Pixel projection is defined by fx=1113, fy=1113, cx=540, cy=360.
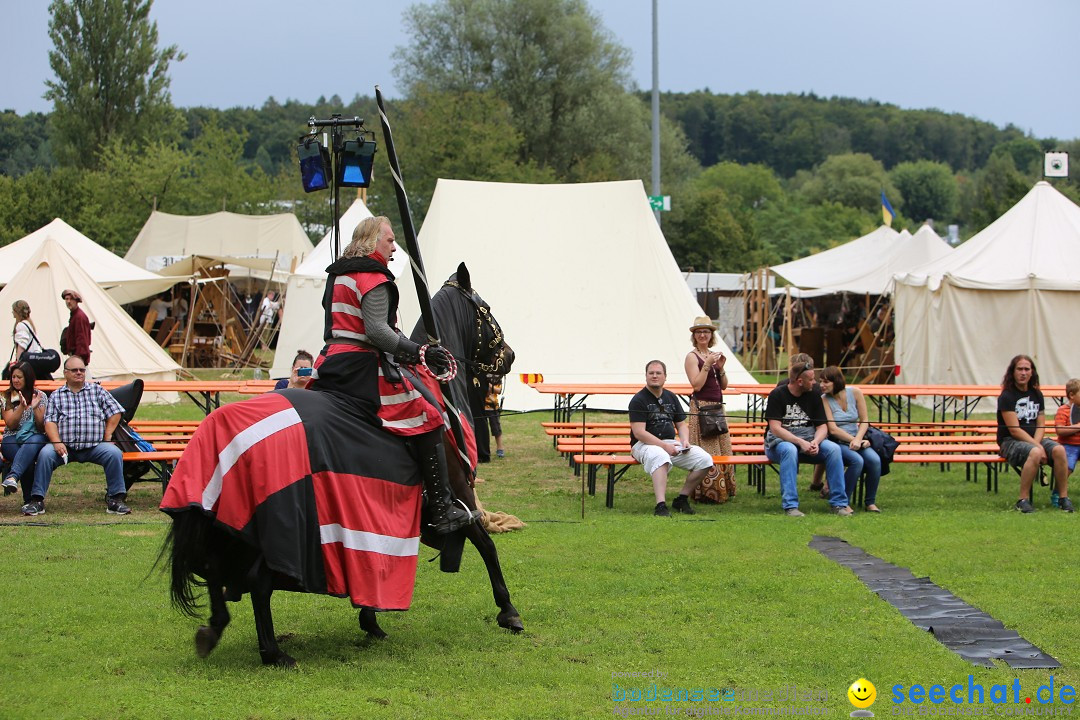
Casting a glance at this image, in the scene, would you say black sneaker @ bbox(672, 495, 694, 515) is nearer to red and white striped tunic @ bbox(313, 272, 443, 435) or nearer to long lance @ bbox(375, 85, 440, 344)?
long lance @ bbox(375, 85, 440, 344)

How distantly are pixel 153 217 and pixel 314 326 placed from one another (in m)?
13.0

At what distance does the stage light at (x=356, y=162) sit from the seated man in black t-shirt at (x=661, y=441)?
262cm

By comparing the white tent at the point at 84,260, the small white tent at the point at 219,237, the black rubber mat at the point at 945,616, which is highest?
the small white tent at the point at 219,237

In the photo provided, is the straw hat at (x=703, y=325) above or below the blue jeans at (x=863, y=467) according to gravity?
above

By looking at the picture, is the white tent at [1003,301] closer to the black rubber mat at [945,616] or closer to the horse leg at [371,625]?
the black rubber mat at [945,616]

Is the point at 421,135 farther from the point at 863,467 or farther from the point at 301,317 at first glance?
the point at 863,467

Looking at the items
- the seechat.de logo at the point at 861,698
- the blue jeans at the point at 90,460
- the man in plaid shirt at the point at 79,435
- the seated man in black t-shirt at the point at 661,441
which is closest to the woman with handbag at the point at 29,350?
the man in plaid shirt at the point at 79,435

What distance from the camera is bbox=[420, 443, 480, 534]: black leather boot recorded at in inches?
197

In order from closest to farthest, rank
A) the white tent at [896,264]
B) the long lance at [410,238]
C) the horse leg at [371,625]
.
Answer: the long lance at [410,238], the horse leg at [371,625], the white tent at [896,264]

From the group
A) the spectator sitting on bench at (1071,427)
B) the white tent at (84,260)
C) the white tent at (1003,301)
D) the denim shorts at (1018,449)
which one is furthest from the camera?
the white tent at (84,260)

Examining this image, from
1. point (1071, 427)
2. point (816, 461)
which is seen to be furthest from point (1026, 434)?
point (816, 461)

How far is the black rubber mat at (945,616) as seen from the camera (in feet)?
15.8

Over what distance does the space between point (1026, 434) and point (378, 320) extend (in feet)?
20.9

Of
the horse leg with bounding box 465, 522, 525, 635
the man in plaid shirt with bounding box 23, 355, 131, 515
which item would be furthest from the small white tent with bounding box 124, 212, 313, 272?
the horse leg with bounding box 465, 522, 525, 635
